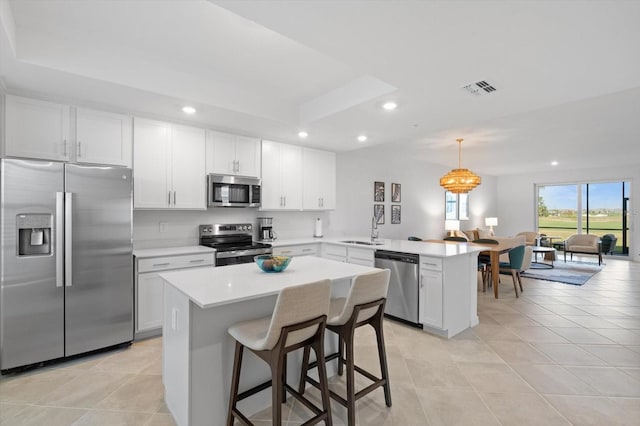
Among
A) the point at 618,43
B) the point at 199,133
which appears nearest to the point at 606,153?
the point at 618,43

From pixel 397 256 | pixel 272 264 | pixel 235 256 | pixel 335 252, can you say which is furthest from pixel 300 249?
pixel 272 264

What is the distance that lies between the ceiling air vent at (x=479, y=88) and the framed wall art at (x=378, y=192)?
3542mm

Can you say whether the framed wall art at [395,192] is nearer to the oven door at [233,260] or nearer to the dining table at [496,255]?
the dining table at [496,255]

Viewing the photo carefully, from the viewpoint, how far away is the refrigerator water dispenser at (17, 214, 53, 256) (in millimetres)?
2525

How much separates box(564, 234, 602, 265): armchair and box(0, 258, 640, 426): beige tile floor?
5.02 metres

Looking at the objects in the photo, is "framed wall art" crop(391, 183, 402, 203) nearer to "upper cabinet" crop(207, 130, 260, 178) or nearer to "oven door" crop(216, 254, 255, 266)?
"upper cabinet" crop(207, 130, 260, 178)

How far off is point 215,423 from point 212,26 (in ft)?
8.66

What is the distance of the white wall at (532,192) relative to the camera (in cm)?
822

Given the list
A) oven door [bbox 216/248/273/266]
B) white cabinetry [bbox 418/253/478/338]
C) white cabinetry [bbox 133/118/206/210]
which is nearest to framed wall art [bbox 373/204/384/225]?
white cabinetry [bbox 418/253/478/338]

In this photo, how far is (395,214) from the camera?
6.78 meters

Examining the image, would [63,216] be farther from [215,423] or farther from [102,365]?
[215,423]

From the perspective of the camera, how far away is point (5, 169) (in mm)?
2438

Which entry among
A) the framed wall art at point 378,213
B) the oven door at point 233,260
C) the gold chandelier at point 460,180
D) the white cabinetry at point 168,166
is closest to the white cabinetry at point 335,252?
the oven door at point 233,260

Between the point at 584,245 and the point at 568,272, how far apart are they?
7.47ft
